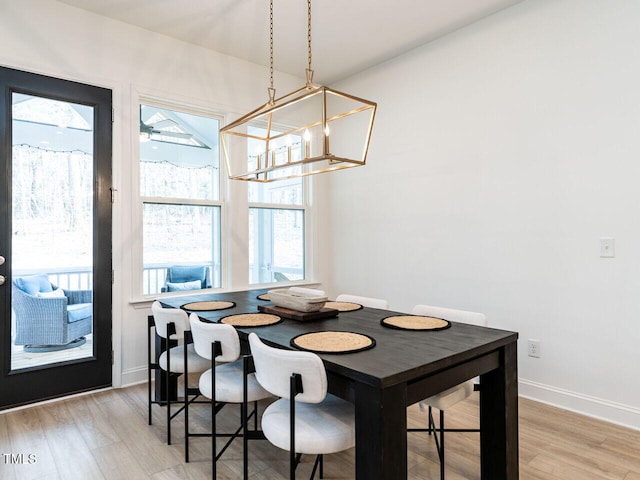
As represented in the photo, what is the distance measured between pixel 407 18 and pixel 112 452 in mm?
3619

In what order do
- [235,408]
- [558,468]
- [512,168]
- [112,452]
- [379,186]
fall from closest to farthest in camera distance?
[558,468], [112,452], [235,408], [512,168], [379,186]

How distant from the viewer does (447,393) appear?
6.27 feet

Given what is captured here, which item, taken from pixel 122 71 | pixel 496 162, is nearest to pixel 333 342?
pixel 496 162

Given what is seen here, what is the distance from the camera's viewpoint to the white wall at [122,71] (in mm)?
2844

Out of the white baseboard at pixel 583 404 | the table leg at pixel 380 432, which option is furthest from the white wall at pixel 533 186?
the table leg at pixel 380 432

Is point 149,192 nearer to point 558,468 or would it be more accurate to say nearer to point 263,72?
point 263,72

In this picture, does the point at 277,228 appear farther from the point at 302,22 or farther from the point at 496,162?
the point at 496,162

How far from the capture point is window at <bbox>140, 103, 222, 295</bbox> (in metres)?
3.43

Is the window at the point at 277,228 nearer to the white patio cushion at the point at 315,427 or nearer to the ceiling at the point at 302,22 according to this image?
the ceiling at the point at 302,22

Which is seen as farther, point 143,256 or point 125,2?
point 143,256

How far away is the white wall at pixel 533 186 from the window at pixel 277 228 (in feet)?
3.41

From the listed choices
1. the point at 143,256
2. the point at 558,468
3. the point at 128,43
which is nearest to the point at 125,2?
the point at 128,43

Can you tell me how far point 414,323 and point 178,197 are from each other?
2443 millimetres

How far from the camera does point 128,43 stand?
3.27 meters
